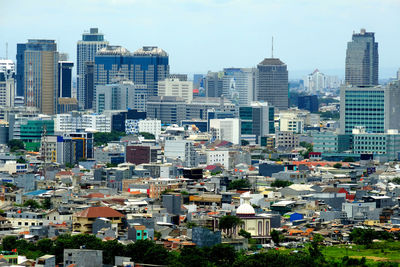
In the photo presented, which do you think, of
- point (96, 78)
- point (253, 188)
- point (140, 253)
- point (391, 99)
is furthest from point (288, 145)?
point (140, 253)

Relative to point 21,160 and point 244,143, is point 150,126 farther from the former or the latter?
point 21,160

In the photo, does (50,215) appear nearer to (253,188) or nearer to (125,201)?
(125,201)

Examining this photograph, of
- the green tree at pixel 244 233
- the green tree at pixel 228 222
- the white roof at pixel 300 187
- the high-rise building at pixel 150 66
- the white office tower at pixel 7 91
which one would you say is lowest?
the green tree at pixel 244 233

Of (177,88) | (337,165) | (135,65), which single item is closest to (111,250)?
(337,165)

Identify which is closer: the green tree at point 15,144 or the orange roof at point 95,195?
the orange roof at point 95,195

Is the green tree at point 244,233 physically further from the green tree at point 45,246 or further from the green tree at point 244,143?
the green tree at point 244,143

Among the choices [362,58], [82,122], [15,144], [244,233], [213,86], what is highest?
[362,58]

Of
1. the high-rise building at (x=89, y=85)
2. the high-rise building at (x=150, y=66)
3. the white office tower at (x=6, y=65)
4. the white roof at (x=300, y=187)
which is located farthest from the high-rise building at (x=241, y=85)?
the white roof at (x=300, y=187)

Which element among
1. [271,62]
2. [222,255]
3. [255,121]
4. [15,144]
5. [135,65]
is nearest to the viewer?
[222,255]

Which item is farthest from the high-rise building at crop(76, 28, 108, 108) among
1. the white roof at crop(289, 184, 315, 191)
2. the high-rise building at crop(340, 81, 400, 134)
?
the white roof at crop(289, 184, 315, 191)
